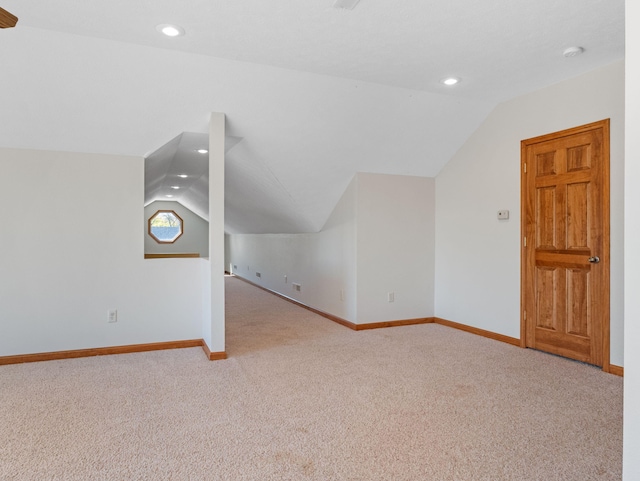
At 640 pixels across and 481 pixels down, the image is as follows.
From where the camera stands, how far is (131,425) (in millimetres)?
2363

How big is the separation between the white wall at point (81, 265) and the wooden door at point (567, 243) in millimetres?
3204

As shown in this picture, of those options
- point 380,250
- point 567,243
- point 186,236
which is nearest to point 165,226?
point 186,236

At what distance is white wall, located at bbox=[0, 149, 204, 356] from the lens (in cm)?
354

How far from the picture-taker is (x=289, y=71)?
3.39 m

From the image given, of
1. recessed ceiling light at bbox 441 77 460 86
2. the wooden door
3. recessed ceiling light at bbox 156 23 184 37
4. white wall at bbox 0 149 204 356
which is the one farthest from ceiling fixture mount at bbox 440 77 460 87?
white wall at bbox 0 149 204 356

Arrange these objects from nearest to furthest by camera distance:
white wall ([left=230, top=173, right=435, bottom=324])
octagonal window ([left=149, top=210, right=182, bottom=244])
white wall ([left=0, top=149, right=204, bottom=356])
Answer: white wall ([left=0, top=149, right=204, bottom=356])
white wall ([left=230, top=173, right=435, bottom=324])
octagonal window ([left=149, top=210, right=182, bottom=244])

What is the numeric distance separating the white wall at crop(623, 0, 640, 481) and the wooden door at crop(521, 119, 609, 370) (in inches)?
98.7

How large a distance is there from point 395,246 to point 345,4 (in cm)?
306

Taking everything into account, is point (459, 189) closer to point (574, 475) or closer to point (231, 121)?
point (231, 121)

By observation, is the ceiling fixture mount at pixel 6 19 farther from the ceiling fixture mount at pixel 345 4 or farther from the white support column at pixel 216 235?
the white support column at pixel 216 235

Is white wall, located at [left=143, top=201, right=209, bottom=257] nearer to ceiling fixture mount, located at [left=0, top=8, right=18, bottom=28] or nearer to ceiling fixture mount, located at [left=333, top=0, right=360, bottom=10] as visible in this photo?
ceiling fixture mount, located at [left=333, top=0, right=360, bottom=10]

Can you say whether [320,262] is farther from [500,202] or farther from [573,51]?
[573,51]

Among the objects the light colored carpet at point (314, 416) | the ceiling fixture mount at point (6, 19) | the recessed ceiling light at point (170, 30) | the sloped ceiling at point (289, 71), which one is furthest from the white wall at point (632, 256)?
the recessed ceiling light at point (170, 30)

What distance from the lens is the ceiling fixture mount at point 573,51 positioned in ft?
9.93
